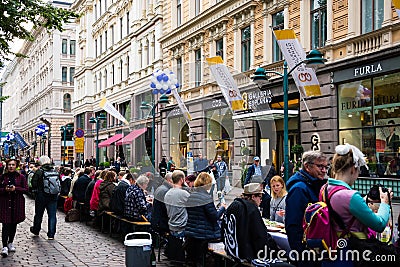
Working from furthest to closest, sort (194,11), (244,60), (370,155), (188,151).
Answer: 1. (194,11)
2. (244,60)
3. (370,155)
4. (188,151)

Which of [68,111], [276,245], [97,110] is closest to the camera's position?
[276,245]

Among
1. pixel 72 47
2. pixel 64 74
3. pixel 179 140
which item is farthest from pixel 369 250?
pixel 72 47

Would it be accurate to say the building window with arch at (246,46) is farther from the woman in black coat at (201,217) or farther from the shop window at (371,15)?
the woman in black coat at (201,217)

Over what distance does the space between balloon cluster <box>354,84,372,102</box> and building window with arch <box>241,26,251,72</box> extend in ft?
23.4

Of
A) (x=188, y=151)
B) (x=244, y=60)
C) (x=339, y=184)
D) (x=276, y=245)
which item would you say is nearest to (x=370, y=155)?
(x=244, y=60)

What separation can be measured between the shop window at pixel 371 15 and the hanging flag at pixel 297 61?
7.52 feet

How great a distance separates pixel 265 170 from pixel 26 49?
96084 mm

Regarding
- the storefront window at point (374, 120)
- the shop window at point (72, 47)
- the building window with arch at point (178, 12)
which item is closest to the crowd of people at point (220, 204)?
the storefront window at point (374, 120)

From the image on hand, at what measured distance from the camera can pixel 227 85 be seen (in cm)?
793

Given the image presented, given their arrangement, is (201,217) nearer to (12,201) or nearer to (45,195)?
(12,201)

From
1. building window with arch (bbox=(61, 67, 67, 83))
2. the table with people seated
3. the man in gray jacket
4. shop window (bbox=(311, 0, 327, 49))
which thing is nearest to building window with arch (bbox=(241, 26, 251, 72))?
shop window (bbox=(311, 0, 327, 49))

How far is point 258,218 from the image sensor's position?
18.8 ft

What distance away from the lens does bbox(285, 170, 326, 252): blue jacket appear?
16.7 feet

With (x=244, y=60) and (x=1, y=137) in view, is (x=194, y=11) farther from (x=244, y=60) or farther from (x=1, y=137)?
(x=1, y=137)
